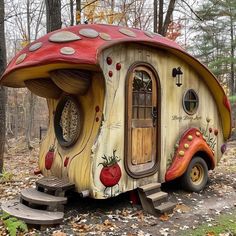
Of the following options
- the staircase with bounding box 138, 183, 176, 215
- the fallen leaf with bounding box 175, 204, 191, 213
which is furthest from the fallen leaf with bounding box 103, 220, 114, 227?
the fallen leaf with bounding box 175, 204, 191, 213

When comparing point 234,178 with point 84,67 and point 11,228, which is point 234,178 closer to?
point 84,67

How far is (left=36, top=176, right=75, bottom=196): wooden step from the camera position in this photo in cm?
522

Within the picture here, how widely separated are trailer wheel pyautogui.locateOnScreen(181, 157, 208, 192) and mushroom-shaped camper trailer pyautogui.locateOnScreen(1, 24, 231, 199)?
2cm

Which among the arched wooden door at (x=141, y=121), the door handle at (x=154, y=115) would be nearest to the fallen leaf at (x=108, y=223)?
the arched wooden door at (x=141, y=121)

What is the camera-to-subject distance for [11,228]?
4.42 metres

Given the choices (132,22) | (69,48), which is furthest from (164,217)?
(132,22)

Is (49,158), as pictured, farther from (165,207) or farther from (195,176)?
(195,176)

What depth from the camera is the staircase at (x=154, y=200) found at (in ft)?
17.8

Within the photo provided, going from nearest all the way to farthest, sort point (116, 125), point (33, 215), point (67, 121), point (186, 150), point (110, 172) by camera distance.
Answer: point (33, 215), point (110, 172), point (116, 125), point (67, 121), point (186, 150)

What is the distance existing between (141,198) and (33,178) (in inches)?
135

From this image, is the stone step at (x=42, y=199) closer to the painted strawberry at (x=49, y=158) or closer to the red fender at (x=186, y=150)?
the painted strawberry at (x=49, y=158)

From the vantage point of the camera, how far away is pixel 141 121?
19.5 ft

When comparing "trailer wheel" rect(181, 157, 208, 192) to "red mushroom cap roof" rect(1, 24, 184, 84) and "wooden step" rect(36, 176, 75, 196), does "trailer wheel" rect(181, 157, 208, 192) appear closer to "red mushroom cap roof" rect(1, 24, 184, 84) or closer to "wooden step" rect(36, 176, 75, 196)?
"wooden step" rect(36, 176, 75, 196)

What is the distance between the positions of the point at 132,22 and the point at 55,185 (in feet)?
40.1
